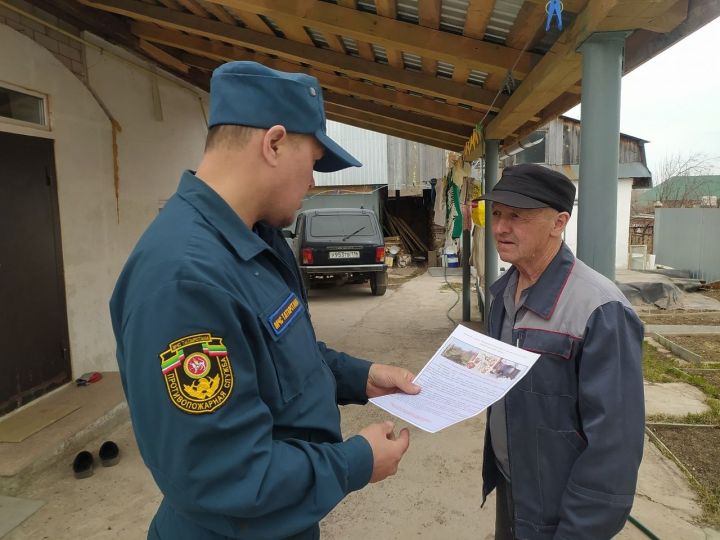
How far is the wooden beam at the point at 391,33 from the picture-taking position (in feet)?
10.3

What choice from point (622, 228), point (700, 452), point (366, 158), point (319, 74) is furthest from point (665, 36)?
point (366, 158)

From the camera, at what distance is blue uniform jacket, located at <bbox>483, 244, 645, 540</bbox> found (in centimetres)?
134

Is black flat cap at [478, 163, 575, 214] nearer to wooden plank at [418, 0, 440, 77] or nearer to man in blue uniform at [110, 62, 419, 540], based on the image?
man in blue uniform at [110, 62, 419, 540]

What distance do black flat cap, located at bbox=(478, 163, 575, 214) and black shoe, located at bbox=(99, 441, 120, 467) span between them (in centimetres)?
321

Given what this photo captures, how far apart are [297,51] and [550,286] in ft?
11.7

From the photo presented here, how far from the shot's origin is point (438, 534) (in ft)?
8.77

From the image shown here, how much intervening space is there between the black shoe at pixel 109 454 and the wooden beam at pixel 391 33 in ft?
10.3

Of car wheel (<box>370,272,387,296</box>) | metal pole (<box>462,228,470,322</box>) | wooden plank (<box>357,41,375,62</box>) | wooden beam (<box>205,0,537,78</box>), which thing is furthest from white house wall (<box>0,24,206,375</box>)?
car wheel (<box>370,272,387,296</box>)

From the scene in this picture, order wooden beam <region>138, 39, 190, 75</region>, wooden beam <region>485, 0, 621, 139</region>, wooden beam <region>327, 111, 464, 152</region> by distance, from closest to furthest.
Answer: wooden beam <region>485, 0, 621, 139</region>, wooden beam <region>138, 39, 190, 75</region>, wooden beam <region>327, 111, 464, 152</region>

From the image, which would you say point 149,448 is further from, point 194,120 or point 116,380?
point 194,120

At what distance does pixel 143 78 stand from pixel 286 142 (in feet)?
16.9

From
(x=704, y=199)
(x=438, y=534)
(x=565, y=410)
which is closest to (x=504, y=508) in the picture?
(x=565, y=410)

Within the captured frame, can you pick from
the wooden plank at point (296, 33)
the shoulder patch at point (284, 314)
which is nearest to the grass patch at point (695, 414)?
the shoulder patch at point (284, 314)

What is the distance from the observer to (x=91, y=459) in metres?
3.29
